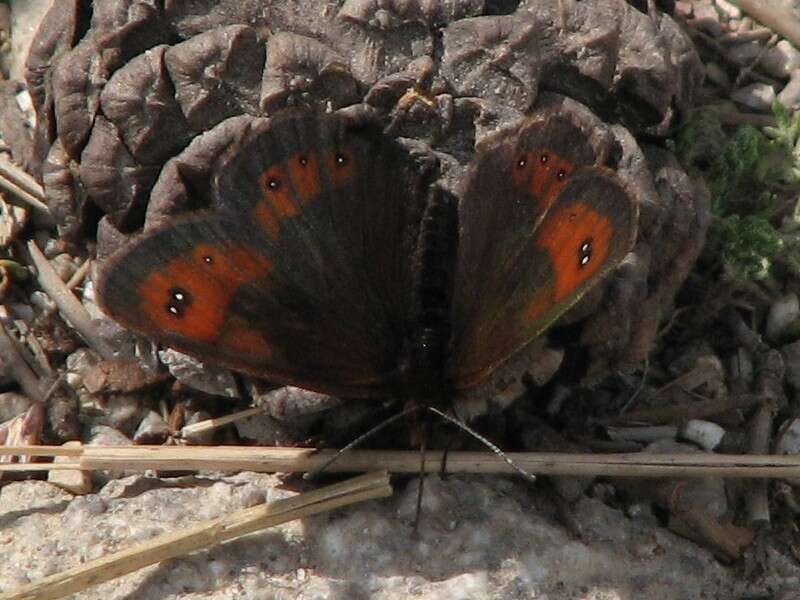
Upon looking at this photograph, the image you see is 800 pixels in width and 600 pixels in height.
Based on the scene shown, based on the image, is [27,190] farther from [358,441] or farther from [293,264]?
[358,441]

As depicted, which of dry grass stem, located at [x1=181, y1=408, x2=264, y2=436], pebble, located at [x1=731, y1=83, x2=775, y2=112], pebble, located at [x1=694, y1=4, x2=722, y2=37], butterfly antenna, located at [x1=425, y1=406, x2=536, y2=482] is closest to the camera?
butterfly antenna, located at [x1=425, y1=406, x2=536, y2=482]

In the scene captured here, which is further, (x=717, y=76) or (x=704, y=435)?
(x=717, y=76)

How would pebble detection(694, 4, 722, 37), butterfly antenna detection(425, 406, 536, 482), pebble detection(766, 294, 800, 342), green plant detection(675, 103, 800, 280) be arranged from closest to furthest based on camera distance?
butterfly antenna detection(425, 406, 536, 482) < green plant detection(675, 103, 800, 280) < pebble detection(766, 294, 800, 342) < pebble detection(694, 4, 722, 37)

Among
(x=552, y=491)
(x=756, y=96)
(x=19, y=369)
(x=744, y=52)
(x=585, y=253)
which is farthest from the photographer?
(x=744, y=52)

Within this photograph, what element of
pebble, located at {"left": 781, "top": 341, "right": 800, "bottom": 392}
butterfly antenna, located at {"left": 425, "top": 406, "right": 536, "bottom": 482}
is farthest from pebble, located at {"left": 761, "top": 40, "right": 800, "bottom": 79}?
butterfly antenna, located at {"left": 425, "top": 406, "right": 536, "bottom": 482}

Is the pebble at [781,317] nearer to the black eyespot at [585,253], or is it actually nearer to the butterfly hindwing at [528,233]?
the butterfly hindwing at [528,233]

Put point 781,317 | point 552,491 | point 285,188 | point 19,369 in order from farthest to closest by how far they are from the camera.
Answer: point 781,317, point 19,369, point 552,491, point 285,188

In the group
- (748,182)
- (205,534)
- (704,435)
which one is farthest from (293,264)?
(748,182)

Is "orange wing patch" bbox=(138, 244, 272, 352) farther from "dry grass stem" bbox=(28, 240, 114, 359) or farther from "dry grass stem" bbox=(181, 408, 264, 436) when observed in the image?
"dry grass stem" bbox=(28, 240, 114, 359)
